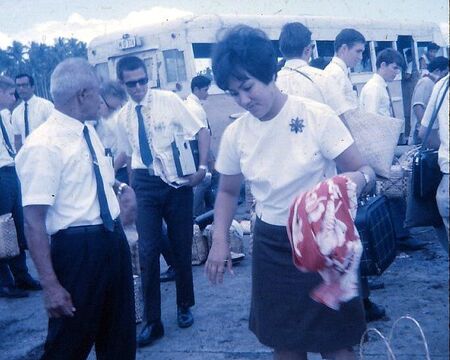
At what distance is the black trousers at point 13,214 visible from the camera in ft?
20.3

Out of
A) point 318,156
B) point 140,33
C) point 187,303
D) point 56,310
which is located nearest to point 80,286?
point 56,310

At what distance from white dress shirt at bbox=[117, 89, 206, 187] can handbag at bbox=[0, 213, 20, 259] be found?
2030 millimetres

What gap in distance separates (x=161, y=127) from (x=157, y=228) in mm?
837

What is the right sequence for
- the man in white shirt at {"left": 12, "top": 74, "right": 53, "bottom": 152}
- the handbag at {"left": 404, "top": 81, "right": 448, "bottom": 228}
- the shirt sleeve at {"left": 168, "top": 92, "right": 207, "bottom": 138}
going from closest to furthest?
the handbag at {"left": 404, "top": 81, "right": 448, "bottom": 228}
the shirt sleeve at {"left": 168, "top": 92, "right": 207, "bottom": 138}
the man in white shirt at {"left": 12, "top": 74, "right": 53, "bottom": 152}

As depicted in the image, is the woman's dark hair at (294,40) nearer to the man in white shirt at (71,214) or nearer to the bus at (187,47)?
the man in white shirt at (71,214)

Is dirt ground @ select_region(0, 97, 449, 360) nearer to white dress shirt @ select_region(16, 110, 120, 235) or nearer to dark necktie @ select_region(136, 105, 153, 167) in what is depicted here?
dark necktie @ select_region(136, 105, 153, 167)

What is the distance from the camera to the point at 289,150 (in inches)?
Answer: 97.6

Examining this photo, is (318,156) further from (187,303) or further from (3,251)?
(3,251)

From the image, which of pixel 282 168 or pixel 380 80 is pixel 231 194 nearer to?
pixel 282 168

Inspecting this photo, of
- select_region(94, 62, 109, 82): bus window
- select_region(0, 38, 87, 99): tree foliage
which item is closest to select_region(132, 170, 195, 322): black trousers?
select_region(94, 62, 109, 82): bus window

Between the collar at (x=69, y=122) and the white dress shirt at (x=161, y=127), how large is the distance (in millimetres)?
1531

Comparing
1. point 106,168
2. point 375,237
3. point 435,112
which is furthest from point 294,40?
point 106,168

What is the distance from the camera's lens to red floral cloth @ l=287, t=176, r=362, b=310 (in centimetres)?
203

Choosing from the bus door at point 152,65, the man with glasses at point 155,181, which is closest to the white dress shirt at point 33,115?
the bus door at point 152,65
